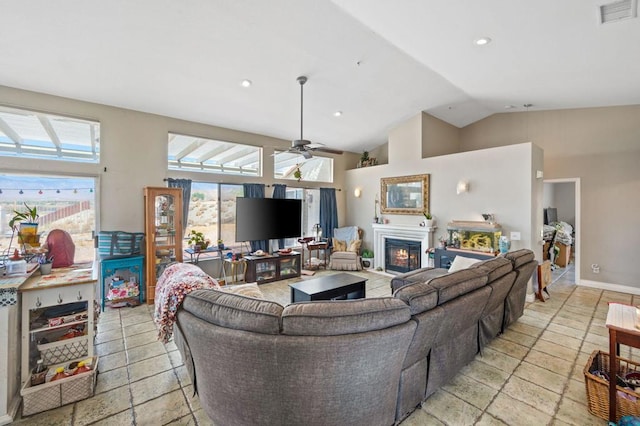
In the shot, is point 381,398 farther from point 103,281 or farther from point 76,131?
point 76,131

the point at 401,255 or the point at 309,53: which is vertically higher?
the point at 309,53

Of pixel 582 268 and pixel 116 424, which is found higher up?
pixel 582 268

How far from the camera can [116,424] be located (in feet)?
6.30

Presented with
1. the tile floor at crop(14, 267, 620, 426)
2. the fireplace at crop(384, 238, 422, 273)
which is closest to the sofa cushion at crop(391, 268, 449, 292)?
the tile floor at crop(14, 267, 620, 426)

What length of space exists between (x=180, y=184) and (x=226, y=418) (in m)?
4.08

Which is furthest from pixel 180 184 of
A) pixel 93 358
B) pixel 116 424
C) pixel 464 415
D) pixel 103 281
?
pixel 464 415

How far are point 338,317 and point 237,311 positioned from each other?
60cm

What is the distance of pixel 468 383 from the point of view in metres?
2.38

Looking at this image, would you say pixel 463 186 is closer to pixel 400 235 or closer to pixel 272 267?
pixel 400 235

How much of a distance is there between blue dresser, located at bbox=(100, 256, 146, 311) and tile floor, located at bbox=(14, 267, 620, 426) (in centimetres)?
41

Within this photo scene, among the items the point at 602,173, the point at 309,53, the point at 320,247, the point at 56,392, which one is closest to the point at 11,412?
the point at 56,392

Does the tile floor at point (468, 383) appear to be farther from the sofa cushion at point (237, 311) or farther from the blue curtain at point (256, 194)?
the blue curtain at point (256, 194)

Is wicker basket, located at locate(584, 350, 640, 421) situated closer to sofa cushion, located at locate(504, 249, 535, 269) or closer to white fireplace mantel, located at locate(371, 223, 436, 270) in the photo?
sofa cushion, located at locate(504, 249, 535, 269)

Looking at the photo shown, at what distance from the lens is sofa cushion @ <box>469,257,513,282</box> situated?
2.62 meters
